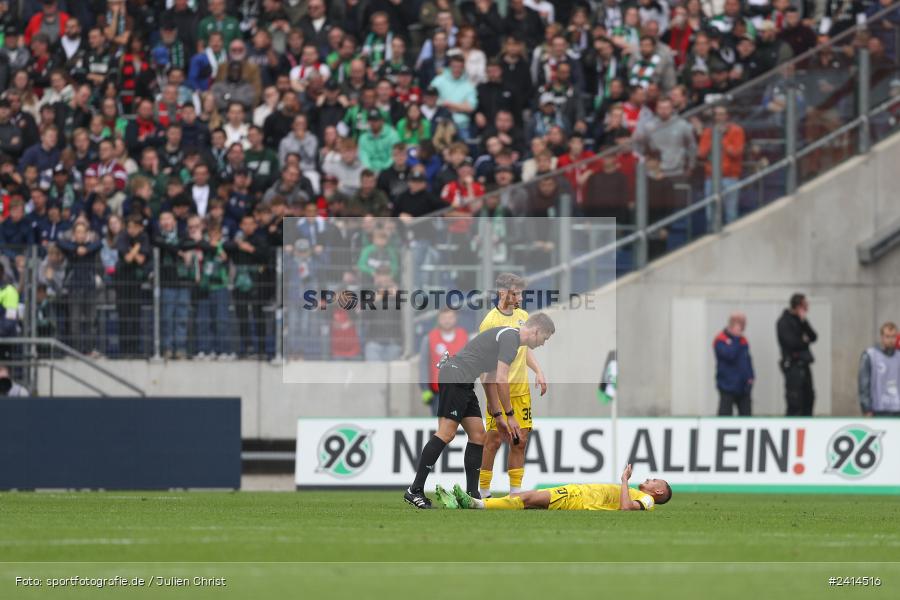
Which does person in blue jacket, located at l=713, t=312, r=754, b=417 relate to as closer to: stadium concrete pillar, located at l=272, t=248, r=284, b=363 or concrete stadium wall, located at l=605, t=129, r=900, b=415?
concrete stadium wall, located at l=605, t=129, r=900, b=415

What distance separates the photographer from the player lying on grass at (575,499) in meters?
17.1

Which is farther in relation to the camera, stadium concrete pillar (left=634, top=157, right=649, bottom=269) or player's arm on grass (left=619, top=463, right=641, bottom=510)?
stadium concrete pillar (left=634, top=157, right=649, bottom=269)

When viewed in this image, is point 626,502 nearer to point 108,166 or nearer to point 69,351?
point 69,351

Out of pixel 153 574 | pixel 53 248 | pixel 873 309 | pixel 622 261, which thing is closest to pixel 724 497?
pixel 622 261

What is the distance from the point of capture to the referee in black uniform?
17.1 metres

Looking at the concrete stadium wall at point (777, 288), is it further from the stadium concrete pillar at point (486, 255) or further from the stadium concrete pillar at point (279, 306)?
the stadium concrete pillar at point (279, 306)

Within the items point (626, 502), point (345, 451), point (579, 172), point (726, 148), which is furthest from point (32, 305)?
point (626, 502)

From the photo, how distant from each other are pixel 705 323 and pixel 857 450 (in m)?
3.66

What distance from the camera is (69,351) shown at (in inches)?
981

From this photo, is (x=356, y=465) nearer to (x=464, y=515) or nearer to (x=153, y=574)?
(x=464, y=515)

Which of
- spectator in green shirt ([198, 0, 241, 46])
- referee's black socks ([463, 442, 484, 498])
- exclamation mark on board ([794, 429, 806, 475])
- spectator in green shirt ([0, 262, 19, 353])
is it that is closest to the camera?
referee's black socks ([463, 442, 484, 498])

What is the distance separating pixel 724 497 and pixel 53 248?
9572 mm

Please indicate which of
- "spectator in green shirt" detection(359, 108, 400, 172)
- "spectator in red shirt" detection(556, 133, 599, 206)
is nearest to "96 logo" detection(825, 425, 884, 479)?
"spectator in red shirt" detection(556, 133, 599, 206)

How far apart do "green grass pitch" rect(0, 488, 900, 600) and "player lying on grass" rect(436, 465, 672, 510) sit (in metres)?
0.16
